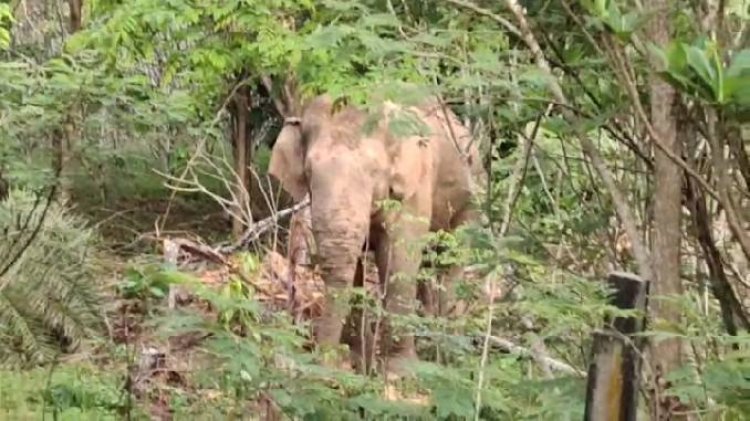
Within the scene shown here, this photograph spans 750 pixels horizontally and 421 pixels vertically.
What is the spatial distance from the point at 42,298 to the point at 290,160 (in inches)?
66.8

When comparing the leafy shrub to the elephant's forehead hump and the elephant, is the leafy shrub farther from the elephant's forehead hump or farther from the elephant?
the elephant's forehead hump

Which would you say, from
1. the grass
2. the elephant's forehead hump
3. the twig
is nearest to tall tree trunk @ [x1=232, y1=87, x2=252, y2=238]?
the elephant's forehead hump

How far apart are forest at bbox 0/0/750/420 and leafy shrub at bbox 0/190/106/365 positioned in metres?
0.02

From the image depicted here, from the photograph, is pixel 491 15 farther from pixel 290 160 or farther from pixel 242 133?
pixel 242 133

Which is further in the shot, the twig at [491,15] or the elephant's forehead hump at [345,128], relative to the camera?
the elephant's forehead hump at [345,128]

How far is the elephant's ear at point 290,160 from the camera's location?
23.4 feet

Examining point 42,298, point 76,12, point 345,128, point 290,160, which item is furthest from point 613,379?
point 76,12

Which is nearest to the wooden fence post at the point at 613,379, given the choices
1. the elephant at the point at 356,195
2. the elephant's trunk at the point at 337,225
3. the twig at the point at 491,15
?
the twig at the point at 491,15

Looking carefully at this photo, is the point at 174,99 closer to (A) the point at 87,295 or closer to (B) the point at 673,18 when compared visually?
(A) the point at 87,295

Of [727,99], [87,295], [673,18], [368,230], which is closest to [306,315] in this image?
[368,230]

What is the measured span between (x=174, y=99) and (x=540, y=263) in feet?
21.7

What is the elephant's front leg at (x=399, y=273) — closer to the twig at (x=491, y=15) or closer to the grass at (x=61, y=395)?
the grass at (x=61, y=395)

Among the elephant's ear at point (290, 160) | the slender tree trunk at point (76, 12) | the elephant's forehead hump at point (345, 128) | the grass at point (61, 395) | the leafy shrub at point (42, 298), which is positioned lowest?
the grass at point (61, 395)

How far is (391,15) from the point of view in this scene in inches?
126
